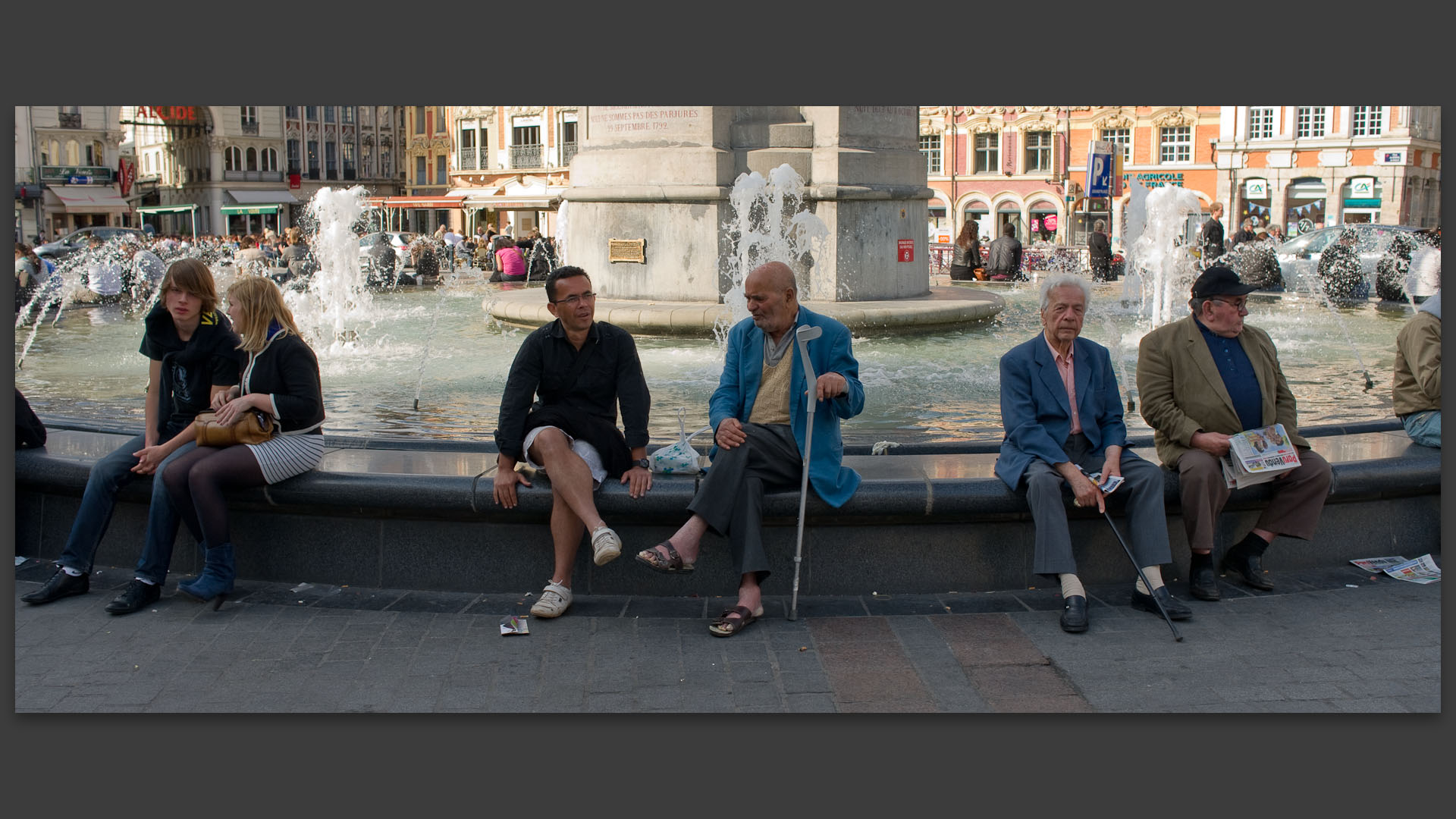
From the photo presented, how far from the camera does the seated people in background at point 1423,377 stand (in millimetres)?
6027

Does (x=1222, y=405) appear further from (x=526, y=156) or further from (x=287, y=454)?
(x=526, y=156)

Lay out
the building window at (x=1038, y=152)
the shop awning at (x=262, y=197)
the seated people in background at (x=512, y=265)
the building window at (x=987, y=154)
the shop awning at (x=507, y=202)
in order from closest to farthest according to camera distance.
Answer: the seated people in background at (x=512, y=265)
the shop awning at (x=507, y=202)
the building window at (x=1038, y=152)
the building window at (x=987, y=154)
the shop awning at (x=262, y=197)

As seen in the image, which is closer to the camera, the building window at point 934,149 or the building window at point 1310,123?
the building window at point 1310,123

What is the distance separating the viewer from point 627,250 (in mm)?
12133

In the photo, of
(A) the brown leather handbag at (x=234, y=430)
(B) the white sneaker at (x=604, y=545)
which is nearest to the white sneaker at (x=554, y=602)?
(B) the white sneaker at (x=604, y=545)

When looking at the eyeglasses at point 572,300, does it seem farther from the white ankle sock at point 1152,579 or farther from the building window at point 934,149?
the building window at point 934,149

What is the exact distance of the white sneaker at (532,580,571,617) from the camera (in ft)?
16.5

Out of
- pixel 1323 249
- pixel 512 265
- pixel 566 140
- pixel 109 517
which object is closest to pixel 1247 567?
pixel 109 517

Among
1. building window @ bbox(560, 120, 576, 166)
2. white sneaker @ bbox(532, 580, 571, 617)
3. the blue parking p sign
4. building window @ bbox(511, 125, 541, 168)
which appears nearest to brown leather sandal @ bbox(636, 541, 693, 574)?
white sneaker @ bbox(532, 580, 571, 617)

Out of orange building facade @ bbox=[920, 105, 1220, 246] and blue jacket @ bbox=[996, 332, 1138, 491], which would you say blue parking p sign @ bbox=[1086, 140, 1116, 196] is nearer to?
blue jacket @ bbox=[996, 332, 1138, 491]

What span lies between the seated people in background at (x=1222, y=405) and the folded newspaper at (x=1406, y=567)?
0.43m

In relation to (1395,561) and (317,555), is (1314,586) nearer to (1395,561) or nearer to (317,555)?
(1395,561)

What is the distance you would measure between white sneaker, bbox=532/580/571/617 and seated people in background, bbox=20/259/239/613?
153 cm

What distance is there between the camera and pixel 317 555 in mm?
5492
